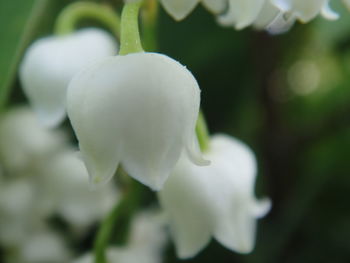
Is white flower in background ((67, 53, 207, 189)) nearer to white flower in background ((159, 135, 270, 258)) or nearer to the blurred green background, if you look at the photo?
white flower in background ((159, 135, 270, 258))

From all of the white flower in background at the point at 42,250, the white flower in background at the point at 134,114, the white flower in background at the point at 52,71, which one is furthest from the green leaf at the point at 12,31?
the white flower in background at the point at 42,250

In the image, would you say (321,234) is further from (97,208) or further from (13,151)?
(13,151)

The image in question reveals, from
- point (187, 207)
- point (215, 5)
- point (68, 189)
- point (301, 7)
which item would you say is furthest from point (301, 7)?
point (68, 189)

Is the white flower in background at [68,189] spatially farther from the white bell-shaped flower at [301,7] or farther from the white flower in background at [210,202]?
the white bell-shaped flower at [301,7]

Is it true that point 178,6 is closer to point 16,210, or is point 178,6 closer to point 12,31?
point 12,31

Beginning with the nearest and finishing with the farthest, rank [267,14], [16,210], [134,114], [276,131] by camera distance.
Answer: [134,114], [267,14], [16,210], [276,131]

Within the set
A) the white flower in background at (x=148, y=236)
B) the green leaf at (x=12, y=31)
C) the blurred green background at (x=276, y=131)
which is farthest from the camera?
the blurred green background at (x=276, y=131)

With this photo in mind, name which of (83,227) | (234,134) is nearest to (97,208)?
(83,227)
